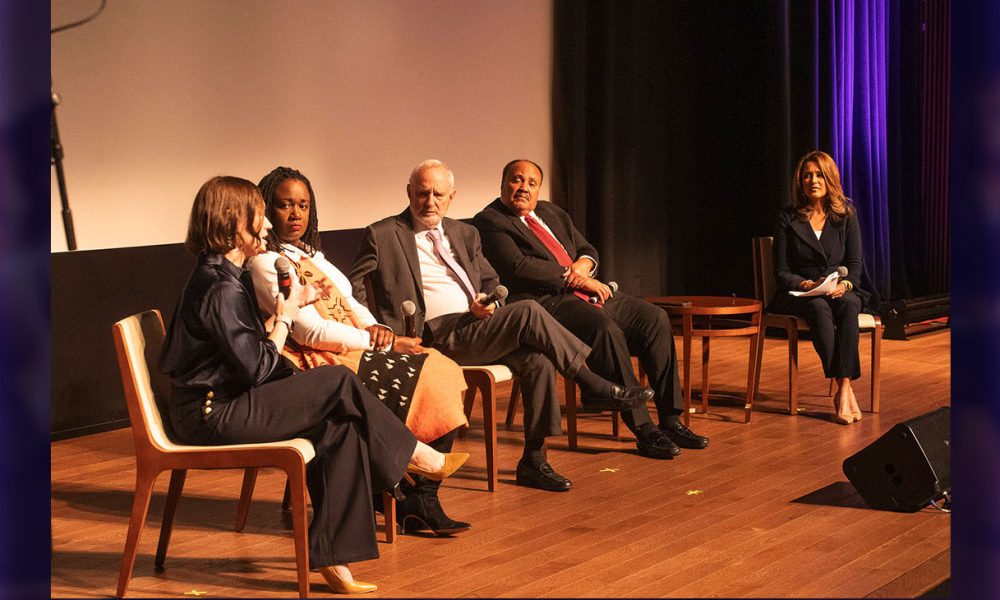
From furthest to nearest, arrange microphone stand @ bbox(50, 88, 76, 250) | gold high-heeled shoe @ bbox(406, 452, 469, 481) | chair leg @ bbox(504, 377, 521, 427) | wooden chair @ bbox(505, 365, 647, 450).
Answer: chair leg @ bbox(504, 377, 521, 427) < microphone stand @ bbox(50, 88, 76, 250) < wooden chair @ bbox(505, 365, 647, 450) < gold high-heeled shoe @ bbox(406, 452, 469, 481)

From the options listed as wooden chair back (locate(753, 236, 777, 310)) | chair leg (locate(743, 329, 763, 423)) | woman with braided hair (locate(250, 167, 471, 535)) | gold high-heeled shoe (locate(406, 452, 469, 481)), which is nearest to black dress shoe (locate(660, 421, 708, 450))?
chair leg (locate(743, 329, 763, 423))

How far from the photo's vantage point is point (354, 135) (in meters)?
6.54

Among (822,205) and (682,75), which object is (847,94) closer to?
(682,75)

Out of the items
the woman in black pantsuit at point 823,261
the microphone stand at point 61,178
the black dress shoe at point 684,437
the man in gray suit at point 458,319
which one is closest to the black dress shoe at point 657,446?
the black dress shoe at point 684,437

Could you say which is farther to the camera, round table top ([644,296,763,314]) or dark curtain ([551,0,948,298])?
dark curtain ([551,0,948,298])

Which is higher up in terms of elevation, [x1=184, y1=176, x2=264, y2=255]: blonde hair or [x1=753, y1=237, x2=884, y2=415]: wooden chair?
[x1=184, y1=176, x2=264, y2=255]: blonde hair

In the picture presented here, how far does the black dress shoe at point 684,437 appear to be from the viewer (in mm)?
5180

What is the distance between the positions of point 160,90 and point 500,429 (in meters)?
2.10

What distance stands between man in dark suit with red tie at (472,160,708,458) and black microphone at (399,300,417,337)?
77 centimetres

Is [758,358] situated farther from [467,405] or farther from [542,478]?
[542,478]

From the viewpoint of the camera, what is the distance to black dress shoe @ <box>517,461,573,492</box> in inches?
178

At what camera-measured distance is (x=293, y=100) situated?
20.4 ft

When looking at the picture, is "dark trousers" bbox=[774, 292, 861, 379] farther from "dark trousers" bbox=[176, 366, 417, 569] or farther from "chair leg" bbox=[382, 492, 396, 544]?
"dark trousers" bbox=[176, 366, 417, 569]
